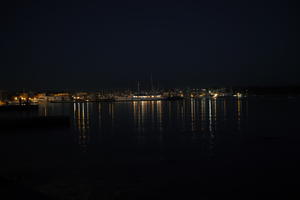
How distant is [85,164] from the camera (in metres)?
11.0

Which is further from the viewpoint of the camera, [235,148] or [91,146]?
[91,146]

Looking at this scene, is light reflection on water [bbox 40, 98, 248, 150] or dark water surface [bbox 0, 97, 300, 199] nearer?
dark water surface [bbox 0, 97, 300, 199]

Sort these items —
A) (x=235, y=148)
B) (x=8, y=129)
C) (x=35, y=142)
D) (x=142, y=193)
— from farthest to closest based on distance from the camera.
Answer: (x=8, y=129) < (x=35, y=142) < (x=235, y=148) < (x=142, y=193)

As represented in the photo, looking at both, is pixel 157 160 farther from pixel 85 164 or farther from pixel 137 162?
pixel 85 164

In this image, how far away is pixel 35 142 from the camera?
53.5 ft

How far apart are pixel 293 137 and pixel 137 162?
9618mm

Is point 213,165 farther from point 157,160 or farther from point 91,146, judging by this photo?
point 91,146

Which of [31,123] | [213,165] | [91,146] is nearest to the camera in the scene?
[213,165]

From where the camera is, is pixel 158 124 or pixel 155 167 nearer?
pixel 155 167

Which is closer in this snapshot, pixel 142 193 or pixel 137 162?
pixel 142 193

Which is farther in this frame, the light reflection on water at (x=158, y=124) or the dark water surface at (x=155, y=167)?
the light reflection on water at (x=158, y=124)

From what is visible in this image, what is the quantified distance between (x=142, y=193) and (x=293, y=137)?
38.0ft

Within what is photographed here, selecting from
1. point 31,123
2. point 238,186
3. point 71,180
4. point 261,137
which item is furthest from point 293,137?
point 31,123

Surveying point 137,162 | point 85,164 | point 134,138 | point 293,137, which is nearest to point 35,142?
point 134,138
